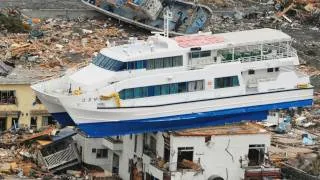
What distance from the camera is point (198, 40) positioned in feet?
110

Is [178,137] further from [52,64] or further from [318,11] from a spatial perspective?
[318,11]

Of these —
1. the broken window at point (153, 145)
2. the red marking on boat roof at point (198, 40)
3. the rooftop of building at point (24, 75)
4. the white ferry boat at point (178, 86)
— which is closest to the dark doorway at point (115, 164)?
the broken window at point (153, 145)

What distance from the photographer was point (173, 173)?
30984mm

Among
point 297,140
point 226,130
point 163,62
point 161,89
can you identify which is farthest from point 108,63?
point 297,140

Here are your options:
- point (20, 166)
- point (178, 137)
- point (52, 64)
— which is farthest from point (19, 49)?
point (178, 137)

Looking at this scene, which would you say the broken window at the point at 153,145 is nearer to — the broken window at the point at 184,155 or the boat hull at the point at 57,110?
the broken window at the point at 184,155

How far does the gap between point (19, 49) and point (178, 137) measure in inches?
794

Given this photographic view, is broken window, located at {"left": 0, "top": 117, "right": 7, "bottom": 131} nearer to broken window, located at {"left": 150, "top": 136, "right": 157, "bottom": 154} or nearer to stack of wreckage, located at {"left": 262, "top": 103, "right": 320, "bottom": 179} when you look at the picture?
broken window, located at {"left": 150, "top": 136, "right": 157, "bottom": 154}

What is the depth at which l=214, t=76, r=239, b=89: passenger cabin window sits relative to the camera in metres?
32.4

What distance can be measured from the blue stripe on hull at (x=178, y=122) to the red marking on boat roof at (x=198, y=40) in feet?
7.16

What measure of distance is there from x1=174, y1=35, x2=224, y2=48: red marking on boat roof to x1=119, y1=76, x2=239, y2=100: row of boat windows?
1270 millimetres

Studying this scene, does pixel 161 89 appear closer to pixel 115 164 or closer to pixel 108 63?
pixel 108 63

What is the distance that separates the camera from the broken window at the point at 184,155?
3128 centimetres

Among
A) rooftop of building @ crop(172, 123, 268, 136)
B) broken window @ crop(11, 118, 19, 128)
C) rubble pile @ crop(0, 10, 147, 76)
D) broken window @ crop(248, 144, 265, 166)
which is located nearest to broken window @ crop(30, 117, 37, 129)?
broken window @ crop(11, 118, 19, 128)
